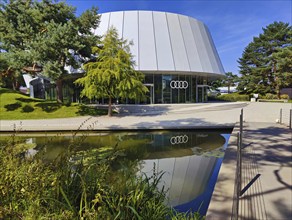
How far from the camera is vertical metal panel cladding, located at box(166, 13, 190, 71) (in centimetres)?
2323

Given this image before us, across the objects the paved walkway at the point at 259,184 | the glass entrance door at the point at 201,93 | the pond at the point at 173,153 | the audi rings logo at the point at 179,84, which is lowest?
the pond at the point at 173,153

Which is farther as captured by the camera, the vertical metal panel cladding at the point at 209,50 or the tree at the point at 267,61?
the tree at the point at 267,61

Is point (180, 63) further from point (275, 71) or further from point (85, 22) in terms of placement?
point (275, 71)

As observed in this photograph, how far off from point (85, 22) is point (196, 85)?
52.8 ft

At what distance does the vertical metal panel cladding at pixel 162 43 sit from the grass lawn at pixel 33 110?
878cm

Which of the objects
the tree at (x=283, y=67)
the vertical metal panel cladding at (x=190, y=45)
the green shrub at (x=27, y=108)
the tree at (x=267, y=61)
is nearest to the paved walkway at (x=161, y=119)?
the green shrub at (x=27, y=108)

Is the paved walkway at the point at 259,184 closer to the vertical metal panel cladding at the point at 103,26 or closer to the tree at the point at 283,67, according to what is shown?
the vertical metal panel cladding at the point at 103,26

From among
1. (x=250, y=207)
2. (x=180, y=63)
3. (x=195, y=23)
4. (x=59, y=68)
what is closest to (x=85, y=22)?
(x=59, y=68)

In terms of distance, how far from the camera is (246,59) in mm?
40812

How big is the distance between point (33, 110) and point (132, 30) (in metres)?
13.8

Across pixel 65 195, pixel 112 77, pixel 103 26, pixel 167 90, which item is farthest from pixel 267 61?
pixel 65 195

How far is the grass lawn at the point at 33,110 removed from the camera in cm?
1670

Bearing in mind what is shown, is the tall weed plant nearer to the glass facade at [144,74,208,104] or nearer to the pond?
the pond

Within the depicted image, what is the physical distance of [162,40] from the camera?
23781 millimetres
